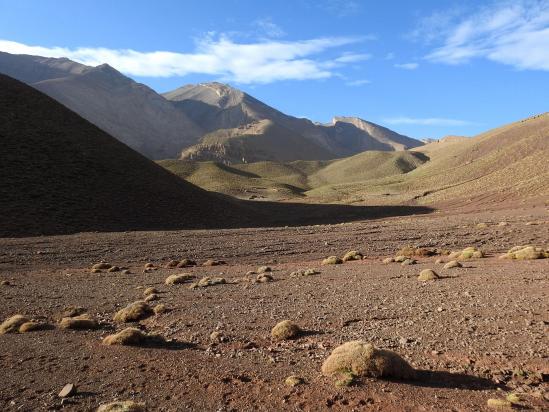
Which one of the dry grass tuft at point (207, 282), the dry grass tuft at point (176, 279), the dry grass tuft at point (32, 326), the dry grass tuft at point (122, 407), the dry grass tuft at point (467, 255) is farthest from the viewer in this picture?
the dry grass tuft at point (467, 255)

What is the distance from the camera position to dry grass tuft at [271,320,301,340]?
528 inches

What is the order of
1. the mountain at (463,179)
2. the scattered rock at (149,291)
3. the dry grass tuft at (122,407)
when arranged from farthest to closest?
the mountain at (463,179)
the scattered rock at (149,291)
the dry grass tuft at (122,407)

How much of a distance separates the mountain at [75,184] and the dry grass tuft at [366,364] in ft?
135

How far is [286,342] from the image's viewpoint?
13180 mm

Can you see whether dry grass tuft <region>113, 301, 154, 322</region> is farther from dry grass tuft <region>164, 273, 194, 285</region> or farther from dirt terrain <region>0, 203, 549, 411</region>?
dry grass tuft <region>164, 273, 194, 285</region>

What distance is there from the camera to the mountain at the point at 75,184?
49531 mm

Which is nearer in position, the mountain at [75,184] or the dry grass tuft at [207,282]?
the dry grass tuft at [207,282]

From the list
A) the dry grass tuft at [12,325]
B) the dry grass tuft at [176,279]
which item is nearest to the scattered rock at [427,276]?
the dry grass tuft at [176,279]

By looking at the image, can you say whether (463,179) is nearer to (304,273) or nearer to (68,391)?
(304,273)

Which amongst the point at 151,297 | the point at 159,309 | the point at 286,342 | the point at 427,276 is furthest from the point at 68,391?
the point at 427,276

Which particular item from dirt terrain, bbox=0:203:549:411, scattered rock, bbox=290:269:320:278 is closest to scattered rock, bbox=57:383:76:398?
dirt terrain, bbox=0:203:549:411

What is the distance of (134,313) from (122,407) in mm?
8415

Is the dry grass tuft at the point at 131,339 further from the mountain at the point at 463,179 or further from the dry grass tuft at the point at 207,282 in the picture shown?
the mountain at the point at 463,179

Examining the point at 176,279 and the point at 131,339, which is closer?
the point at 131,339
